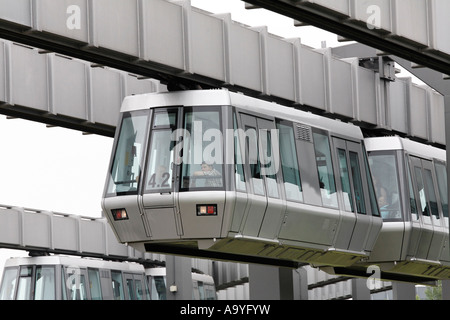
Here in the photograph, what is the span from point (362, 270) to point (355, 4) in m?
11.4

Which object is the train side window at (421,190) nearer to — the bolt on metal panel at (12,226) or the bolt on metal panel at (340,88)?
the bolt on metal panel at (340,88)

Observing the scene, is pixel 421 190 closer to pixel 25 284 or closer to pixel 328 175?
pixel 328 175

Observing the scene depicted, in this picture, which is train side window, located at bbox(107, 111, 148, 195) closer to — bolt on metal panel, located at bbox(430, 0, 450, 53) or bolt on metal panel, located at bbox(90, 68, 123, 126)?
bolt on metal panel, located at bbox(90, 68, 123, 126)

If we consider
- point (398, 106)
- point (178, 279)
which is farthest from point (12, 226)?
point (398, 106)

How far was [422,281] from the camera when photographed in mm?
28375

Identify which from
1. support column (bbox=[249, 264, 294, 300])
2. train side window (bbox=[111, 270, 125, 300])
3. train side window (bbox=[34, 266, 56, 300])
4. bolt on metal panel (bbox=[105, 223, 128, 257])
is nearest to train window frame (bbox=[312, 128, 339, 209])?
support column (bbox=[249, 264, 294, 300])

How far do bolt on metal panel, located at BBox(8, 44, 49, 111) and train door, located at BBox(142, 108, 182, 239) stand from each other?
10.4 ft

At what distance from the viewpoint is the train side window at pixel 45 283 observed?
3809 cm

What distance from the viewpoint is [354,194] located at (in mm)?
22500

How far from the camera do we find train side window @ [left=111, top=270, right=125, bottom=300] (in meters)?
41.5

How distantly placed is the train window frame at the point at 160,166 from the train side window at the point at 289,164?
7.75 ft

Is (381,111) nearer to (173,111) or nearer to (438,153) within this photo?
(438,153)
